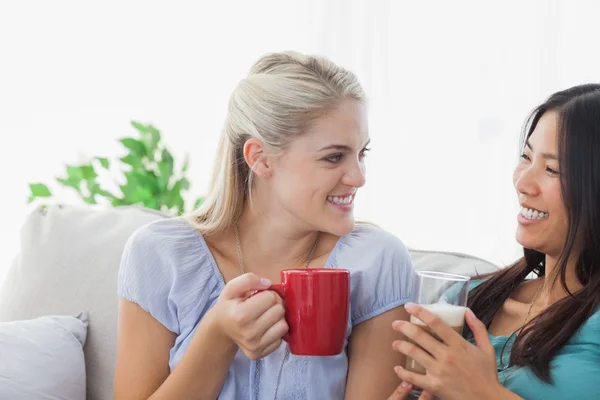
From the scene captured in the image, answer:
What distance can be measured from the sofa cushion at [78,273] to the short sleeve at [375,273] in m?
0.74

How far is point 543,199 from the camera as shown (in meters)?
1.64

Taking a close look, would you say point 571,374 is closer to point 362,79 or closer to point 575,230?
point 575,230

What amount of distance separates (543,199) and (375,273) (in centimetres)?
39

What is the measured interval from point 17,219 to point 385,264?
3052 millimetres

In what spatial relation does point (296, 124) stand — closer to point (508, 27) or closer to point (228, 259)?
point (228, 259)

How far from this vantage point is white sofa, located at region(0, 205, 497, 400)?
208 centimetres

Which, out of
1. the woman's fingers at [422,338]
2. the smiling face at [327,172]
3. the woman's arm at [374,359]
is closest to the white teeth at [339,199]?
the smiling face at [327,172]

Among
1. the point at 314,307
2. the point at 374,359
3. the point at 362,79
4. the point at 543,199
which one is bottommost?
the point at 374,359

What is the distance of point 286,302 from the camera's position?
4.64 feet

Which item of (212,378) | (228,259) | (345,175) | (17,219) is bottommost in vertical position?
(17,219)

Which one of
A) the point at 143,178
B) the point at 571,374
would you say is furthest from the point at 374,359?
the point at 143,178

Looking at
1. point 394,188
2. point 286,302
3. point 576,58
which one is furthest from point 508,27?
point 286,302

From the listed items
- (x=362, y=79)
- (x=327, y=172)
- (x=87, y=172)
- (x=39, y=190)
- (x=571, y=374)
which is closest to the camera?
(x=571, y=374)

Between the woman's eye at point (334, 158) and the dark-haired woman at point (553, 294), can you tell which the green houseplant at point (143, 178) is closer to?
the woman's eye at point (334, 158)
